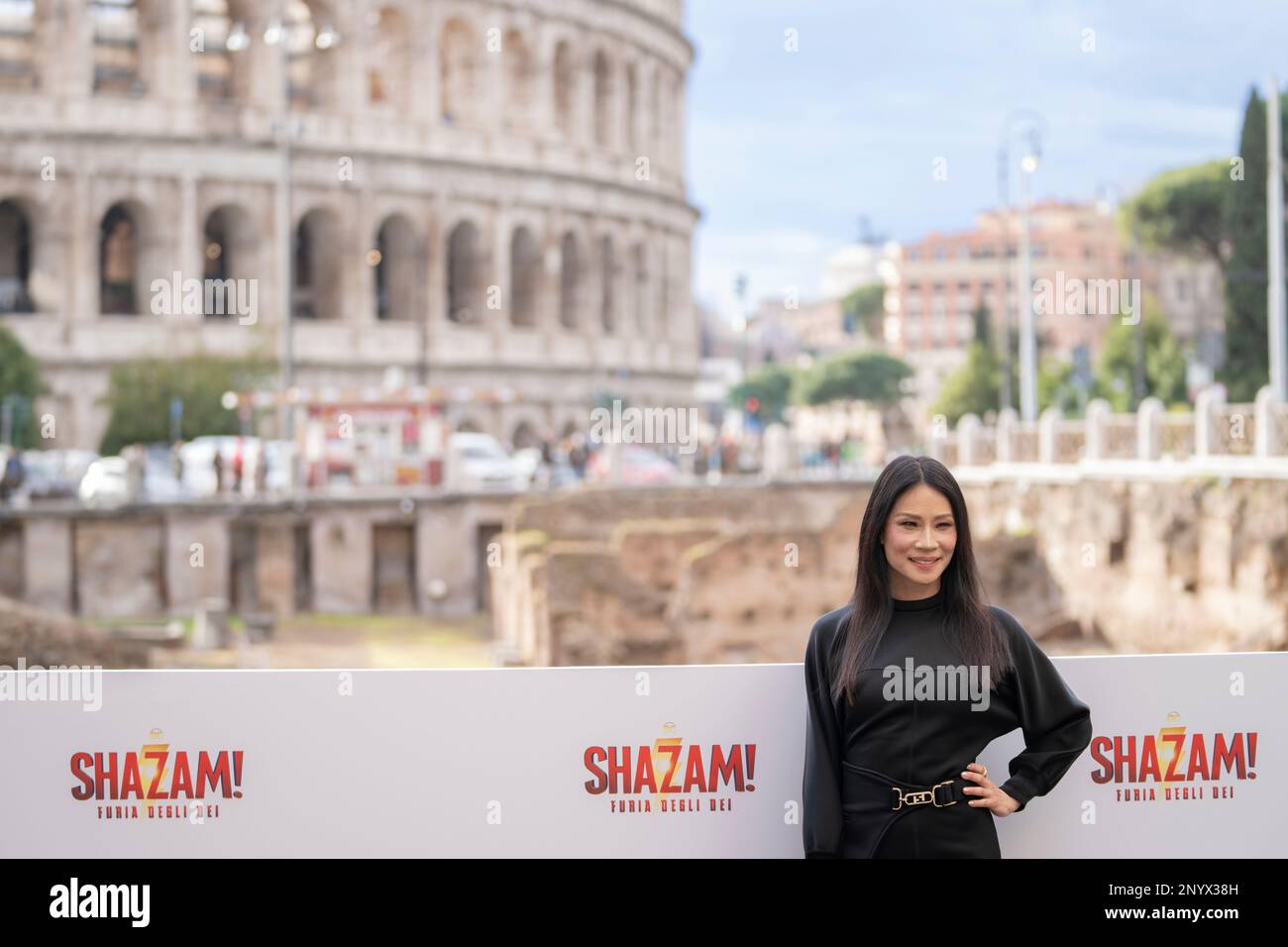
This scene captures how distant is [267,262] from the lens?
50.1 m

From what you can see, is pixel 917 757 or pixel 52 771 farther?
pixel 52 771

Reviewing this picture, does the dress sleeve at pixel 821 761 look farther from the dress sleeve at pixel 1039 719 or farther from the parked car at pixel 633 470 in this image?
the parked car at pixel 633 470

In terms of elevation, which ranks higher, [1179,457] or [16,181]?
[16,181]

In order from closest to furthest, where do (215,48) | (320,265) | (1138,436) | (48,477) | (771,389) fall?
(1138,436), (48,477), (320,265), (215,48), (771,389)

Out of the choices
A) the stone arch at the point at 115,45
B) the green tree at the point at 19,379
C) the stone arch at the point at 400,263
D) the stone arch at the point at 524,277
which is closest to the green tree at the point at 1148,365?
the stone arch at the point at 524,277

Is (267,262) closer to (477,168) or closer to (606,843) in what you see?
(477,168)

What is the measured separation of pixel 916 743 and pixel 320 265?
48.6 m

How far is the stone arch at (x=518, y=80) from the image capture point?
2190 inches

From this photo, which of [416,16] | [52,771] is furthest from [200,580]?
[52,771]

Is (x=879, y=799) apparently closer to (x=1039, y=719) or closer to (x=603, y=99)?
(x=1039, y=719)

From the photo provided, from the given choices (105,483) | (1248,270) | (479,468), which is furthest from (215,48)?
(1248,270)

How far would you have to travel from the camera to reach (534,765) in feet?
17.5

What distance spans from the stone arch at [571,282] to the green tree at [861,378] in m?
35.4

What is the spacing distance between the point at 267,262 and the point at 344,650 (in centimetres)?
2209
